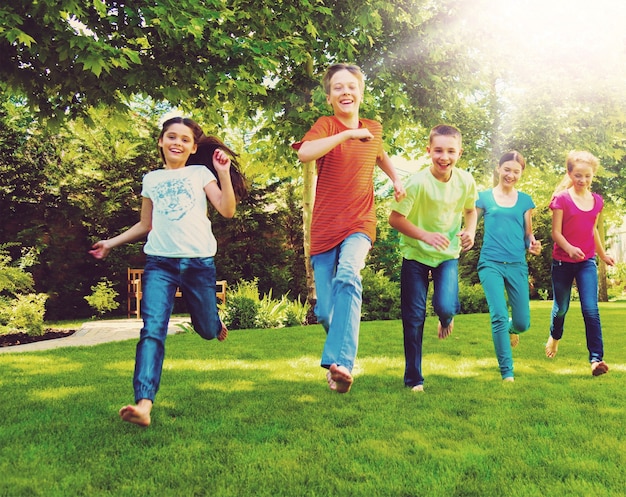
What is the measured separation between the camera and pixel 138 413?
11.5ft

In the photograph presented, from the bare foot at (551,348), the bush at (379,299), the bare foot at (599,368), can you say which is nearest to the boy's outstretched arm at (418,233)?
the bare foot at (599,368)

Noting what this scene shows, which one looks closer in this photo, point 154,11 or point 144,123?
point 154,11

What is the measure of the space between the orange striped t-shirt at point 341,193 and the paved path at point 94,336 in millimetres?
6104

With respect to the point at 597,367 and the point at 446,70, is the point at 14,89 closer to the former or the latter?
the point at 597,367

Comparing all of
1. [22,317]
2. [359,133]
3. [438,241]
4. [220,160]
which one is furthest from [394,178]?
[22,317]

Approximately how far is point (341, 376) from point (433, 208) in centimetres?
165

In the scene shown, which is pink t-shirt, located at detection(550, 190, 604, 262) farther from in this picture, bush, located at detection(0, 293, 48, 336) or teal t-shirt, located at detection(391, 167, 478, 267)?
bush, located at detection(0, 293, 48, 336)

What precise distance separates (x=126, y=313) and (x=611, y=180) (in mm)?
15778

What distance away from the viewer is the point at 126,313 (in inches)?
642

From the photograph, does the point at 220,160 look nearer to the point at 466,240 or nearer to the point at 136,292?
the point at 466,240

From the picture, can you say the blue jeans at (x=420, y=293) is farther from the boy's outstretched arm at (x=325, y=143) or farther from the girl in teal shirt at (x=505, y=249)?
the boy's outstretched arm at (x=325, y=143)

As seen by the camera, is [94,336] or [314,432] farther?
[94,336]

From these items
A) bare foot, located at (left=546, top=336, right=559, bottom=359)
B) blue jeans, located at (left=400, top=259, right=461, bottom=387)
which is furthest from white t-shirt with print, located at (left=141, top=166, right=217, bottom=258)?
bare foot, located at (left=546, top=336, right=559, bottom=359)

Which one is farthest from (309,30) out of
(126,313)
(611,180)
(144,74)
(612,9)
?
(611,180)
